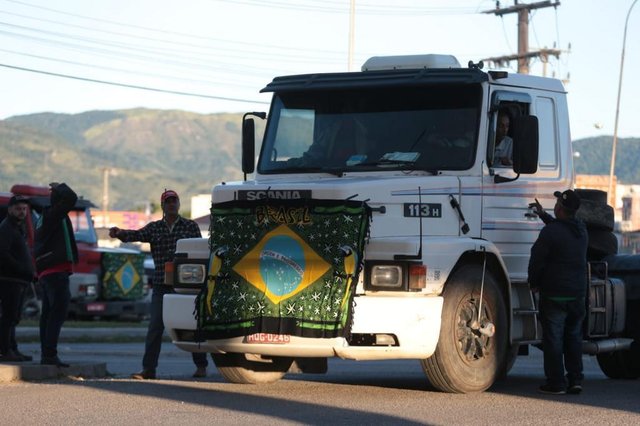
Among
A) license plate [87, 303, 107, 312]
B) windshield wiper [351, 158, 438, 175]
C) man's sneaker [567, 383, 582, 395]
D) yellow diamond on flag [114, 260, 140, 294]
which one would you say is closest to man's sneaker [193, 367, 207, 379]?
windshield wiper [351, 158, 438, 175]

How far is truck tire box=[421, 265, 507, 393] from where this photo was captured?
39.6ft

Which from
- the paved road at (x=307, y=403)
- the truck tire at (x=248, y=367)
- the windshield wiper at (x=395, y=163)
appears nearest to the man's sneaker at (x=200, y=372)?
the paved road at (x=307, y=403)

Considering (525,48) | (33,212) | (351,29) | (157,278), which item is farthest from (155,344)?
(525,48)

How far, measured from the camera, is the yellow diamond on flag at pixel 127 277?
3058cm

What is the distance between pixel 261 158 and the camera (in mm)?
13539

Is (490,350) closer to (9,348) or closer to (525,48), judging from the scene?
(9,348)

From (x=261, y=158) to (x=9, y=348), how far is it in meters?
3.62

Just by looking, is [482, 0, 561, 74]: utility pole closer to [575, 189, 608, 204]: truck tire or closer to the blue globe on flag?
[575, 189, 608, 204]: truck tire

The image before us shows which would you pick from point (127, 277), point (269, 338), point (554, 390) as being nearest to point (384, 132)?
point (269, 338)

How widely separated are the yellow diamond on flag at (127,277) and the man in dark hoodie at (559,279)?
18.6 metres

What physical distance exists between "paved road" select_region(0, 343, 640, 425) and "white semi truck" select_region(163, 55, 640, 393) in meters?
0.39

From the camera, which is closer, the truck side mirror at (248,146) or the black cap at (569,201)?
the black cap at (569,201)

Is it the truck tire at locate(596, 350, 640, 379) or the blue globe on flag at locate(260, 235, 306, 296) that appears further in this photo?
the truck tire at locate(596, 350, 640, 379)

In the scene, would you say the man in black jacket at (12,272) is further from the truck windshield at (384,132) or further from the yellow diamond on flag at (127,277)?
the yellow diamond on flag at (127,277)
